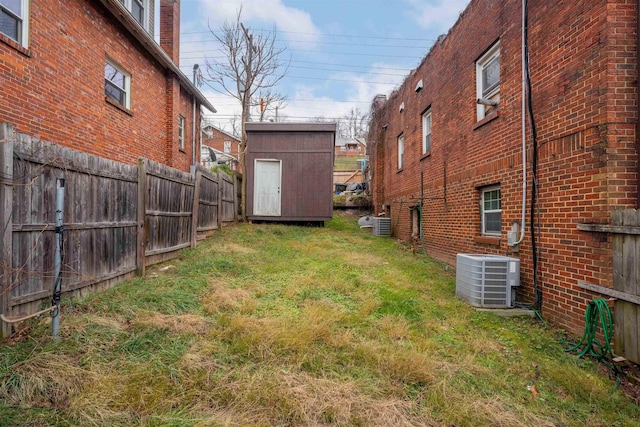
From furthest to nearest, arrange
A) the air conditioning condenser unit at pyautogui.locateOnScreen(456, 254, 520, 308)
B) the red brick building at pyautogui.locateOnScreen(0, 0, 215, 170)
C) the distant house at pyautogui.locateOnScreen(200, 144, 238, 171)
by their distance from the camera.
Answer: the distant house at pyautogui.locateOnScreen(200, 144, 238, 171), the red brick building at pyautogui.locateOnScreen(0, 0, 215, 170), the air conditioning condenser unit at pyautogui.locateOnScreen(456, 254, 520, 308)

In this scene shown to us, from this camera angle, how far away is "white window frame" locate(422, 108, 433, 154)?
8404mm

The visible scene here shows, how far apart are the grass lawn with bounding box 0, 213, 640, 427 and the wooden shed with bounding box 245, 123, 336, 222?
7.02 m

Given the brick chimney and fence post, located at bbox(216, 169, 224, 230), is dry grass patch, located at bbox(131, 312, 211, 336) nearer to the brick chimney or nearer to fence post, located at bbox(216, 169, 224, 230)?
fence post, located at bbox(216, 169, 224, 230)

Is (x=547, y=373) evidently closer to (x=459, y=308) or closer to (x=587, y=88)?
(x=459, y=308)

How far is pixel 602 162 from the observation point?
10.4ft

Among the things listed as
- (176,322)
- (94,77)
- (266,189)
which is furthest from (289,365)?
(266,189)

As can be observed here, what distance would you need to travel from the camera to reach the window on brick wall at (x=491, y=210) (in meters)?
5.26

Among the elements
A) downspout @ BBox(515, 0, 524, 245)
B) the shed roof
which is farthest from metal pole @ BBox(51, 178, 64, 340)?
the shed roof

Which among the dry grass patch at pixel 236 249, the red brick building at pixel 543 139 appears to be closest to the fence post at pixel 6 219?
the dry grass patch at pixel 236 249

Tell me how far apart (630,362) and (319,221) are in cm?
952

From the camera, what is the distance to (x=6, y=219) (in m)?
2.57

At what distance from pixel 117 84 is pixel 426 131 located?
27.1ft

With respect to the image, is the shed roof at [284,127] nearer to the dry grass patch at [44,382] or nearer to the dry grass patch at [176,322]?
the dry grass patch at [176,322]

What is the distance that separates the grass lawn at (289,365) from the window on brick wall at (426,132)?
5.37 m
